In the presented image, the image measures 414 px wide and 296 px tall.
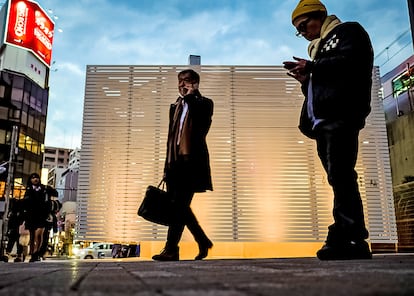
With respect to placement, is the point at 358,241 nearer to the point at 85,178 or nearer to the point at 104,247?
the point at 85,178

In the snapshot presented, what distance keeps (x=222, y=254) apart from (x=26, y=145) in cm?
2705

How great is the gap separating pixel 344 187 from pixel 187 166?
54.4 inches

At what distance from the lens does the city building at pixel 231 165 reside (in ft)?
25.6

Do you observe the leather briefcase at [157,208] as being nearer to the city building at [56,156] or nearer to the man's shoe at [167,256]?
the man's shoe at [167,256]

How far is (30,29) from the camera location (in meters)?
30.8

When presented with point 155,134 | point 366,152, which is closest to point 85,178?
point 155,134

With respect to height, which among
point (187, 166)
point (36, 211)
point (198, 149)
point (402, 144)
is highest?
point (402, 144)

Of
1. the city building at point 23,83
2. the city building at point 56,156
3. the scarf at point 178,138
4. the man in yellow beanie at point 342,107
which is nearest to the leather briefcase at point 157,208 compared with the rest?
the scarf at point 178,138

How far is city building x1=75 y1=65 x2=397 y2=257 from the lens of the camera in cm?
780

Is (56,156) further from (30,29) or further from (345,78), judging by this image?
(345,78)

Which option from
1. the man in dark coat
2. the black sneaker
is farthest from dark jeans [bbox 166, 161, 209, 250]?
the black sneaker

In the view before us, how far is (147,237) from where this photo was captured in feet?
25.4

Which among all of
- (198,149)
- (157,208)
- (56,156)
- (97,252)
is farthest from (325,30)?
(56,156)

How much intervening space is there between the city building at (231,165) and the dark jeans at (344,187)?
5.37 metres
